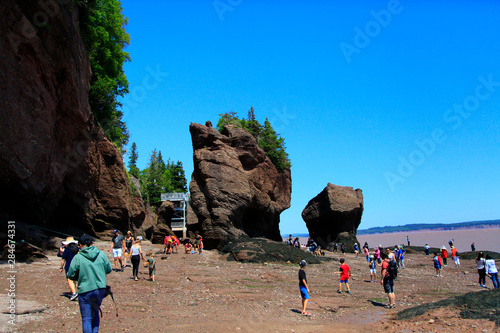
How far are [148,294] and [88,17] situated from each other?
71.7 ft

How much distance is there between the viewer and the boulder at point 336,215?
159 feet

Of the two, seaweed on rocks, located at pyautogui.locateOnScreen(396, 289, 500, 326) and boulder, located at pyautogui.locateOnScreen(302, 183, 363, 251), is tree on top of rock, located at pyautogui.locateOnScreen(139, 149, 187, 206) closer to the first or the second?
boulder, located at pyautogui.locateOnScreen(302, 183, 363, 251)

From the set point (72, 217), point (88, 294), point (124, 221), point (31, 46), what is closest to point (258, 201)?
point (124, 221)

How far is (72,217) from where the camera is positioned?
25.2 m

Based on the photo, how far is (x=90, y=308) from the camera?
5.81 metres

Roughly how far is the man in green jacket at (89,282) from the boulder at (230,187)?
24207mm

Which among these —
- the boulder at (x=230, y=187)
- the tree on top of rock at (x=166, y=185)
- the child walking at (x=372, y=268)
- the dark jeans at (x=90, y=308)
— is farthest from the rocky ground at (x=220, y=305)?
the tree on top of rock at (x=166, y=185)

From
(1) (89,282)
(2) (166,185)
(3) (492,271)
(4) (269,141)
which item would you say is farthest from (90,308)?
(2) (166,185)

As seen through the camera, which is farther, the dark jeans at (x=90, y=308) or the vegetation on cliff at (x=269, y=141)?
the vegetation on cliff at (x=269, y=141)

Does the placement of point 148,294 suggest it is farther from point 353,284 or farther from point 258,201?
point 258,201

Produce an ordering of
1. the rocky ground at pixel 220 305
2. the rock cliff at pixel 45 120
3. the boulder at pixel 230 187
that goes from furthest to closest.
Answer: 1. the boulder at pixel 230 187
2. the rock cliff at pixel 45 120
3. the rocky ground at pixel 220 305

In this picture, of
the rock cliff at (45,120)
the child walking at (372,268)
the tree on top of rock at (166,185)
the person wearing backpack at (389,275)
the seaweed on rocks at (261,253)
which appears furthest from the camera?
the tree on top of rock at (166,185)

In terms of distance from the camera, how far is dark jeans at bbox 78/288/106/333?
567 centimetres

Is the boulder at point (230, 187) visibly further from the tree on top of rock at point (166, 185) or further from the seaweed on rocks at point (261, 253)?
the tree on top of rock at point (166, 185)
